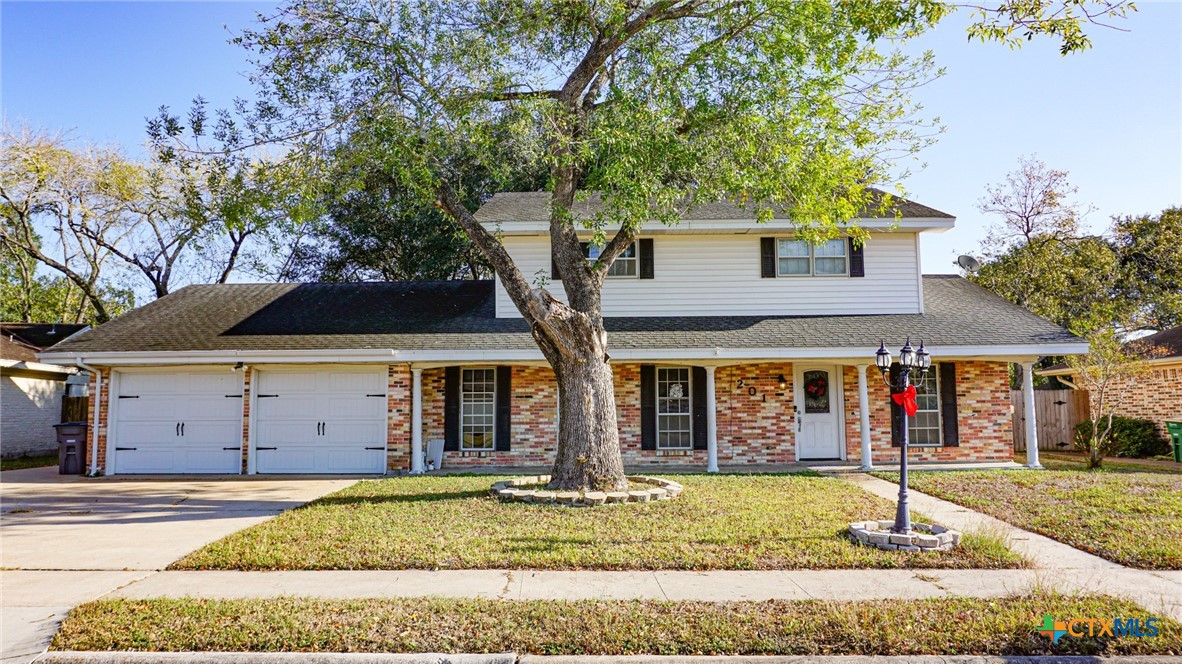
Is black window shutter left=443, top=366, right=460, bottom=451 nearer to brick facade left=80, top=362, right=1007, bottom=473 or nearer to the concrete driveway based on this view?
brick facade left=80, top=362, right=1007, bottom=473

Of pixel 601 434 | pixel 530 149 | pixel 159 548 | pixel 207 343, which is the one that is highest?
pixel 530 149

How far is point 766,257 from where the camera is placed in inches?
589

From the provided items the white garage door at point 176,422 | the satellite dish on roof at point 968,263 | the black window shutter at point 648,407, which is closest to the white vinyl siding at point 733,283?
the black window shutter at point 648,407

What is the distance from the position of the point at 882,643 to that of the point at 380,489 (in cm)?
844

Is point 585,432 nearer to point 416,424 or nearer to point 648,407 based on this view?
point 648,407

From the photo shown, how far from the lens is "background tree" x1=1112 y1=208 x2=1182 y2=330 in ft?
84.6

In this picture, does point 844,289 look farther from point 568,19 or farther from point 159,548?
point 159,548

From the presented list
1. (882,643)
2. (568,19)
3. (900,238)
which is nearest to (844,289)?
(900,238)

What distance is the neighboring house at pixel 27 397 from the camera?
1839 centimetres

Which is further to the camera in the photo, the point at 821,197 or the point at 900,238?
the point at 900,238

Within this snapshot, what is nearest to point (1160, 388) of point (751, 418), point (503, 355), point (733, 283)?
point (751, 418)

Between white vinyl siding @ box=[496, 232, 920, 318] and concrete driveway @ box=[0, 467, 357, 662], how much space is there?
6161mm

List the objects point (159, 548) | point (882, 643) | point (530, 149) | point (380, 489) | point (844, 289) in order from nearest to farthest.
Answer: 1. point (882, 643)
2. point (159, 548)
3. point (380, 489)
4. point (530, 149)
5. point (844, 289)

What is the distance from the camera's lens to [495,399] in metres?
14.3
